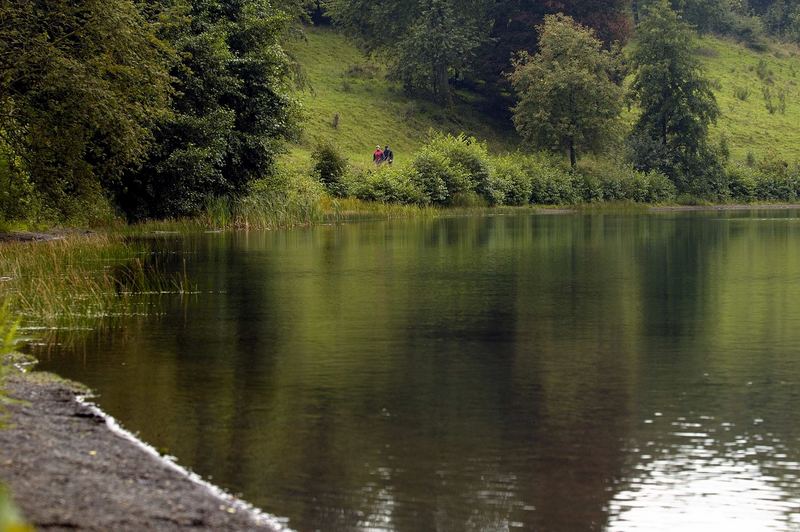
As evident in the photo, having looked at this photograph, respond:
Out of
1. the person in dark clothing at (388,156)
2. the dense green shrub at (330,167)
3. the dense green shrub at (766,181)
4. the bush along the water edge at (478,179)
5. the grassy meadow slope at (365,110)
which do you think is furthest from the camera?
the dense green shrub at (766,181)

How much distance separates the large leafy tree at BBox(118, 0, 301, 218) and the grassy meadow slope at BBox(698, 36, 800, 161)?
5291 cm

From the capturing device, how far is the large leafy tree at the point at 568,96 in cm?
8131

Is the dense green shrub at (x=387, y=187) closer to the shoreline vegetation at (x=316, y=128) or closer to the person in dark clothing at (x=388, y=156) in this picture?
the shoreline vegetation at (x=316, y=128)

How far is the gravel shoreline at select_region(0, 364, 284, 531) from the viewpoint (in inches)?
311

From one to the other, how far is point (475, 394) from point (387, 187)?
173 feet

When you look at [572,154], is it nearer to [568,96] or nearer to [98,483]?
[568,96]

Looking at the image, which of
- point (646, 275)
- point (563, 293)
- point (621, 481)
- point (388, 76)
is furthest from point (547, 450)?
Answer: point (388, 76)

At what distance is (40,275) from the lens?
79.0 ft

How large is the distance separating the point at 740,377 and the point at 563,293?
33.4 feet

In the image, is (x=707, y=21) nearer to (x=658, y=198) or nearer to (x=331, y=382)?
(x=658, y=198)

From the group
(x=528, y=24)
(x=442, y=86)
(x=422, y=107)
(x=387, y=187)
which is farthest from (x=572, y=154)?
(x=387, y=187)

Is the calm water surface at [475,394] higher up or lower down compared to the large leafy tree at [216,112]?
lower down

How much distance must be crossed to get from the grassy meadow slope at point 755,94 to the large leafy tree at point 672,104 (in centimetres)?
647

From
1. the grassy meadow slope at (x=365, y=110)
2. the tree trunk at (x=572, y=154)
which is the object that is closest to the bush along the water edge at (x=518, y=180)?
the tree trunk at (x=572, y=154)
